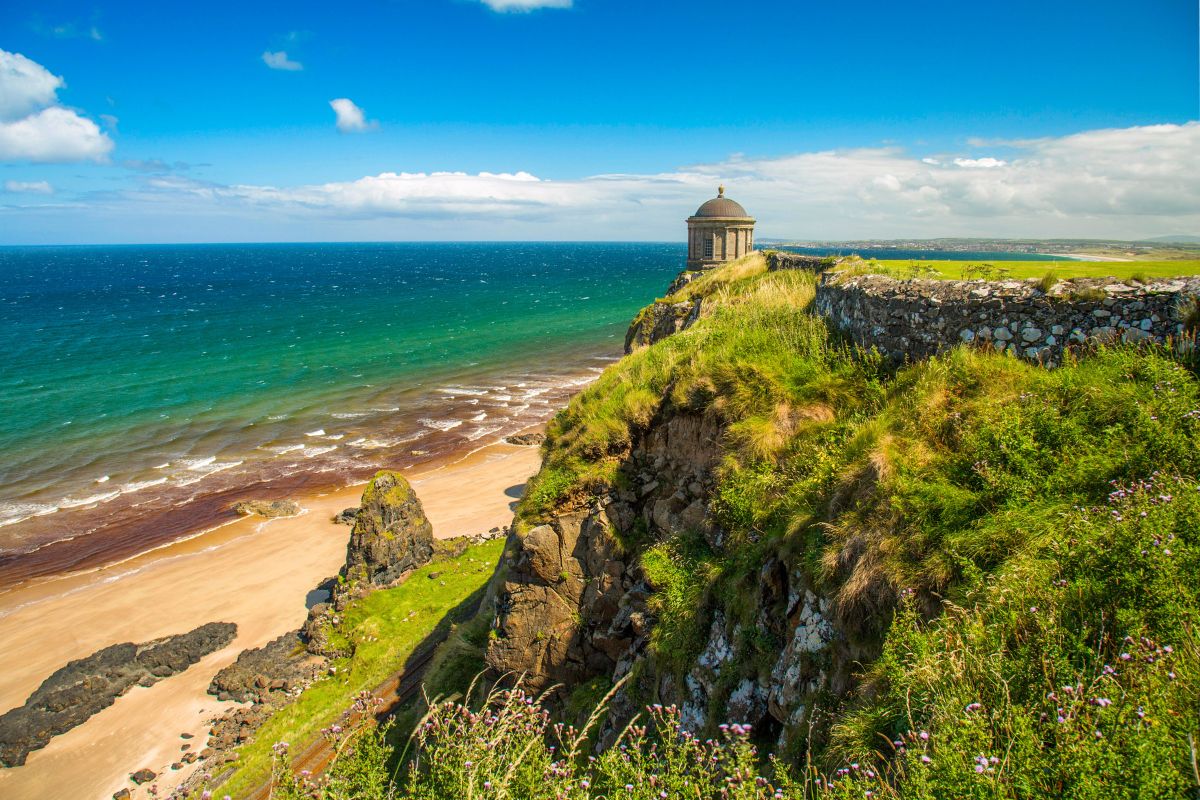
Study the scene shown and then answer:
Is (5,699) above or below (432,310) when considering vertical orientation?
below

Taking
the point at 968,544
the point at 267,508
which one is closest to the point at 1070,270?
the point at 968,544

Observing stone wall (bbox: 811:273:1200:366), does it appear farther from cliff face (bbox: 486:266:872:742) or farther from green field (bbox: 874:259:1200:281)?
cliff face (bbox: 486:266:872:742)

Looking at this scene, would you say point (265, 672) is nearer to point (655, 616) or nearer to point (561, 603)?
point (561, 603)

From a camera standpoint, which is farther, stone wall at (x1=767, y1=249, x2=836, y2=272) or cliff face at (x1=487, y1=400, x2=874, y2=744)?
stone wall at (x1=767, y1=249, x2=836, y2=272)

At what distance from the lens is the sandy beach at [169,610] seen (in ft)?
51.3

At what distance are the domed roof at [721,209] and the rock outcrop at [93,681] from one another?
3058cm

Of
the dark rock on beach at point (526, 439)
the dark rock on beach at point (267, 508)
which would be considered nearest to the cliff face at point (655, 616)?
the dark rock on beach at point (267, 508)

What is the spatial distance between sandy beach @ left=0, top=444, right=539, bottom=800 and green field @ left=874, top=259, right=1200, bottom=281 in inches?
795

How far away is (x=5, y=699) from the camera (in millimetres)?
17984

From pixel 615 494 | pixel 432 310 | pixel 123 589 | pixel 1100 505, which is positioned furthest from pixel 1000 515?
pixel 432 310

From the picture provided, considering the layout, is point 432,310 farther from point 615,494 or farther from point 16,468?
point 615,494

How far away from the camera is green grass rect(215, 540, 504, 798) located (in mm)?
14344

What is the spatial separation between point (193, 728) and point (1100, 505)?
67.9ft

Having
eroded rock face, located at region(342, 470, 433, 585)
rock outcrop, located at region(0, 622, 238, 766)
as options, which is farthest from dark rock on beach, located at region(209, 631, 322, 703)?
eroded rock face, located at region(342, 470, 433, 585)
